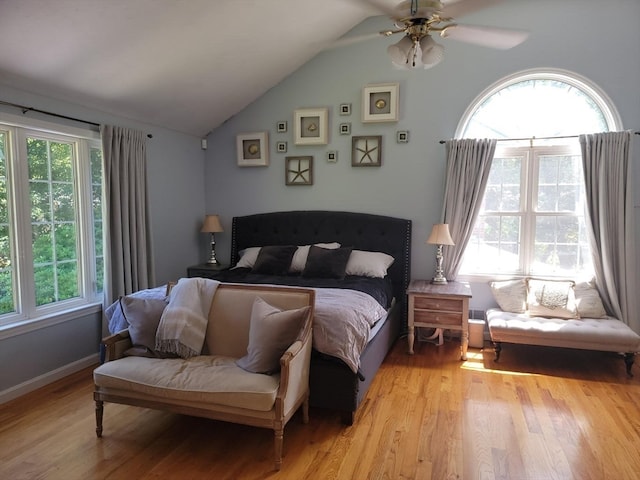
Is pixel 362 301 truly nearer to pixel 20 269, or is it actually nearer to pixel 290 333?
pixel 290 333

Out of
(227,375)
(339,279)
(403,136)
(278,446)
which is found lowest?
(278,446)

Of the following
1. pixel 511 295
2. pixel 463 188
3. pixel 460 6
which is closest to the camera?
pixel 460 6

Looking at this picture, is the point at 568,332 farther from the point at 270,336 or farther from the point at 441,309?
the point at 270,336

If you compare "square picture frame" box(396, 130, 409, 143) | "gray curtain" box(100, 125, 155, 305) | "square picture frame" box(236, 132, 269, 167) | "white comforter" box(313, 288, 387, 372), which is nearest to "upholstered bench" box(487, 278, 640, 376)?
"white comforter" box(313, 288, 387, 372)

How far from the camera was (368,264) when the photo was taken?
13.1ft

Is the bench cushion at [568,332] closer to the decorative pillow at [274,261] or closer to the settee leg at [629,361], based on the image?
the settee leg at [629,361]

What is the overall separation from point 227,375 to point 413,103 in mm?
3273

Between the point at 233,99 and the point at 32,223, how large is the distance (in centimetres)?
235

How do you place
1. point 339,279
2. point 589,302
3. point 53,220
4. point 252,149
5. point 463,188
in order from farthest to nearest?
1. point 252,149
2. point 463,188
3. point 339,279
4. point 589,302
5. point 53,220

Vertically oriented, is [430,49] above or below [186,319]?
above

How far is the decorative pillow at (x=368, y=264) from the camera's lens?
395 centimetres

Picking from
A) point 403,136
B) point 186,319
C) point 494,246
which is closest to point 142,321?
point 186,319

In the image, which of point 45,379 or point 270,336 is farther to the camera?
point 45,379

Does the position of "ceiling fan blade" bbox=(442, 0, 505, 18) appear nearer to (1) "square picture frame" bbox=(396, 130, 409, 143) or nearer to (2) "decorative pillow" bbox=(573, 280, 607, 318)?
(1) "square picture frame" bbox=(396, 130, 409, 143)
